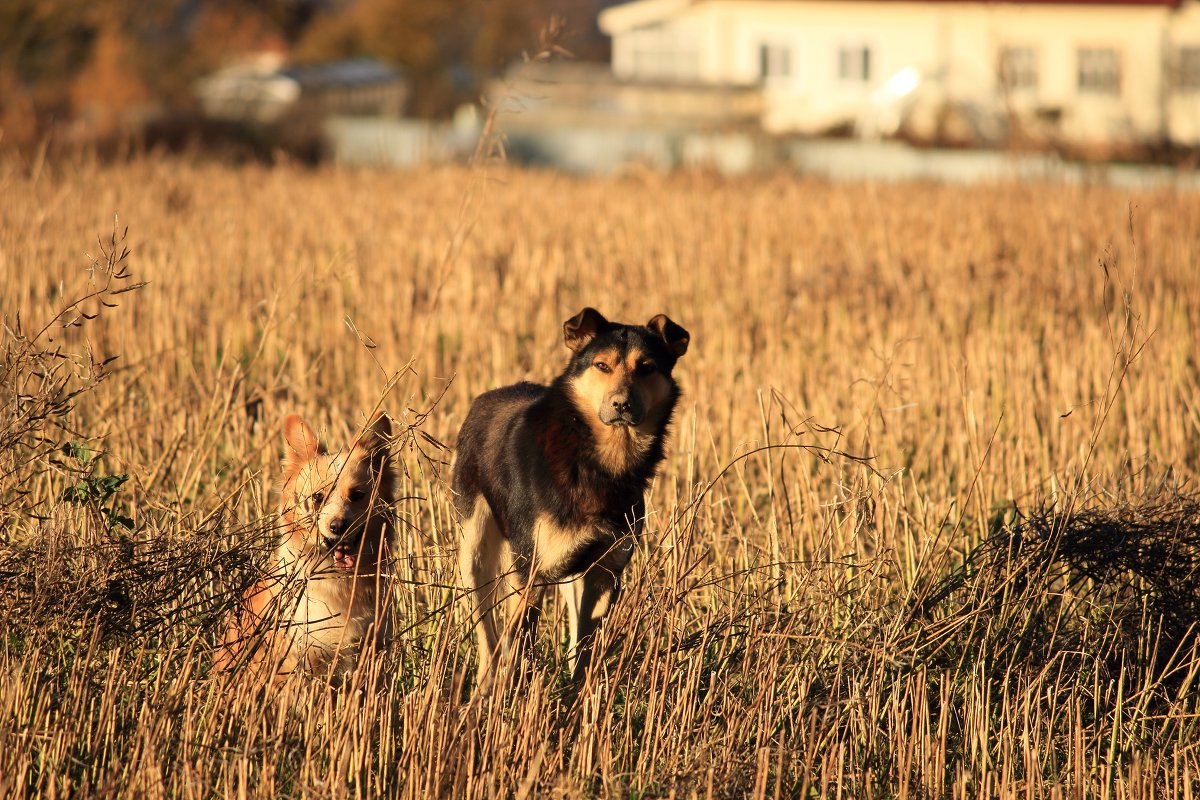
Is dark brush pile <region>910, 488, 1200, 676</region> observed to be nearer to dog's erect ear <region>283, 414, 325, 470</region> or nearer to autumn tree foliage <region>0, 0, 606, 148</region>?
dog's erect ear <region>283, 414, 325, 470</region>

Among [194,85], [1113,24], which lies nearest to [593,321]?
[194,85]

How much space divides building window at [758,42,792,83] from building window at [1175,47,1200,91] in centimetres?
1131

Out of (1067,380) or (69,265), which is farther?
(69,265)

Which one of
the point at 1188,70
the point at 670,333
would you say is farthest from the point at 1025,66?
the point at 670,333

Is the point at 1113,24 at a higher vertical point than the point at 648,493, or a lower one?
higher

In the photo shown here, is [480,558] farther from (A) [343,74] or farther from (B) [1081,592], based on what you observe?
(A) [343,74]

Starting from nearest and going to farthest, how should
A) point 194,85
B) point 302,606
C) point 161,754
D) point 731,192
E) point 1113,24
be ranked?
point 161,754, point 302,606, point 731,192, point 194,85, point 1113,24

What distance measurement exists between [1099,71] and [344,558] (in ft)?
132

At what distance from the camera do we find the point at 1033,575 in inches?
180

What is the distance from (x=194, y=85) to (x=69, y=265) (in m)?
24.2

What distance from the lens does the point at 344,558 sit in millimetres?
4359

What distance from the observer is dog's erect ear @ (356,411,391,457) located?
4.19m

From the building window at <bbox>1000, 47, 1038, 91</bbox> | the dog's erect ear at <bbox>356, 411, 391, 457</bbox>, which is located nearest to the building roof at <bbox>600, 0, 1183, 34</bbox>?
the building window at <bbox>1000, 47, 1038, 91</bbox>

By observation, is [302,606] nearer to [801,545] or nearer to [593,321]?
[593,321]
